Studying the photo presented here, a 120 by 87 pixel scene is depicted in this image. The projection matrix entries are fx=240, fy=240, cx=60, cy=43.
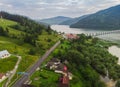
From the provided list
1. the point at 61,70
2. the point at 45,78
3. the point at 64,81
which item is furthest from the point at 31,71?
the point at 64,81

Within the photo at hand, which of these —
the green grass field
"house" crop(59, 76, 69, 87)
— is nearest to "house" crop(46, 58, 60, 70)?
the green grass field

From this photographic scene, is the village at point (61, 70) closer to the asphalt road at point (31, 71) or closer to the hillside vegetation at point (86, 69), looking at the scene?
the hillside vegetation at point (86, 69)

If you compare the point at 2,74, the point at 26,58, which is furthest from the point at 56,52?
the point at 2,74

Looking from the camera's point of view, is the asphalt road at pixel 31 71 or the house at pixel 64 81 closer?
the asphalt road at pixel 31 71

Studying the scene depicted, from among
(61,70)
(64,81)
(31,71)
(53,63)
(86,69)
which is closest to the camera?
(64,81)

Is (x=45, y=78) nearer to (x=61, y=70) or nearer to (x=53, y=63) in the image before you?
(x=61, y=70)

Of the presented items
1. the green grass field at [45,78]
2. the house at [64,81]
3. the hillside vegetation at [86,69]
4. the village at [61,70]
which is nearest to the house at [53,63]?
the village at [61,70]

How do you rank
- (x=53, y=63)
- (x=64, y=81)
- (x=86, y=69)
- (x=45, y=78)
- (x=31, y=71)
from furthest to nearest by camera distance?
(x=86, y=69), (x=53, y=63), (x=31, y=71), (x=45, y=78), (x=64, y=81)

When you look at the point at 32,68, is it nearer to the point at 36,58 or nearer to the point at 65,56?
the point at 36,58

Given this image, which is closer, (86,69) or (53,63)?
(53,63)

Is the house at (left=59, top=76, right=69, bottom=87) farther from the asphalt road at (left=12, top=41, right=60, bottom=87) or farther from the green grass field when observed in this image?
the asphalt road at (left=12, top=41, right=60, bottom=87)

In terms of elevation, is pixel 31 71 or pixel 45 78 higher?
pixel 31 71
